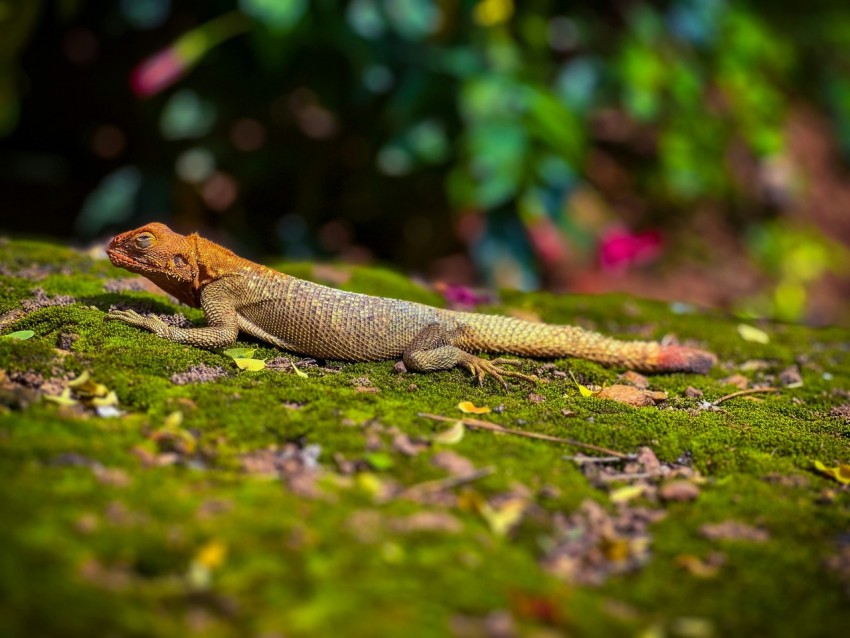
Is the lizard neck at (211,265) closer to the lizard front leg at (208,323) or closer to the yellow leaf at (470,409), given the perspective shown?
the lizard front leg at (208,323)

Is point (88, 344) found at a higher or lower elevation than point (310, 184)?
lower

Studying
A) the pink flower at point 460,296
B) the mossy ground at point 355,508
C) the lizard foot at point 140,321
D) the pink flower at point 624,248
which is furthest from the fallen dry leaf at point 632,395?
the pink flower at point 624,248

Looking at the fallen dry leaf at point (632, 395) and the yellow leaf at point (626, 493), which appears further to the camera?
the fallen dry leaf at point (632, 395)

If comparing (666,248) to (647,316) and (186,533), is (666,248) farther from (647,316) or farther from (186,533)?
(186,533)

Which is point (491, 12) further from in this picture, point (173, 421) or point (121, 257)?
point (173, 421)

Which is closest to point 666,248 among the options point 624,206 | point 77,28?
point 624,206
